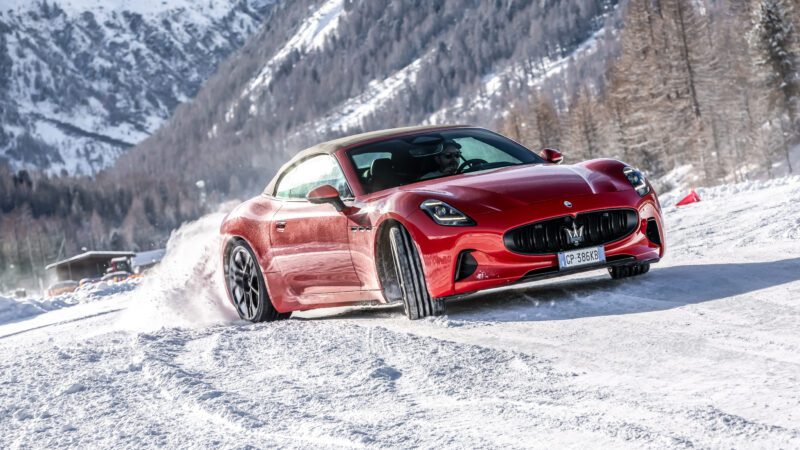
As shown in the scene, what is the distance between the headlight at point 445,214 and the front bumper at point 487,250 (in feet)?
0.12

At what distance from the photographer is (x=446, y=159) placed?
7258 millimetres

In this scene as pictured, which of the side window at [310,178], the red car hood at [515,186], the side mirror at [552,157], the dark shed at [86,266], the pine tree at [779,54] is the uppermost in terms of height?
the pine tree at [779,54]

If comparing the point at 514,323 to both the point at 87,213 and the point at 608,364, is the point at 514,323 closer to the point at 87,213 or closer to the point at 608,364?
the point at 608,364

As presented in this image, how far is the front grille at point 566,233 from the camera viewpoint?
6145 mm

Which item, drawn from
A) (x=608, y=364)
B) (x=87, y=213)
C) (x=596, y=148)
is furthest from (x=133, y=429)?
(x=87, y=213)

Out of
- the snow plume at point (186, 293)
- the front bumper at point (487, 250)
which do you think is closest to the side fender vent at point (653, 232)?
the front bumper at point (487, 250)

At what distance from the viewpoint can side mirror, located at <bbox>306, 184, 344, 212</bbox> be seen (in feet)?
22.6

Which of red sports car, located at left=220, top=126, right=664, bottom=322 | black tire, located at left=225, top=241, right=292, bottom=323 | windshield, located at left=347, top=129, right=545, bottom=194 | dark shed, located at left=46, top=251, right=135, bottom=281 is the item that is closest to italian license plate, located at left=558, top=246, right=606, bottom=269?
red sports car, located at left=220, top=126, right=664, bottom=322

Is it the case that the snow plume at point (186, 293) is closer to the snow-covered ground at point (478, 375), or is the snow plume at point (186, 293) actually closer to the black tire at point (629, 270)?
the snow-covered ground at point (478, 375)

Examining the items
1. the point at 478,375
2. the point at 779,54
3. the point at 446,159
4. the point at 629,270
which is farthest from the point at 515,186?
the point at 779,54

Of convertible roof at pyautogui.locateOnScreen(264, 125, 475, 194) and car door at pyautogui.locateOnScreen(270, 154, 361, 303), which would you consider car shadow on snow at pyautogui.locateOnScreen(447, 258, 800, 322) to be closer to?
car door at pyautogui.locateOnScreen(270, 154, 361, 303)

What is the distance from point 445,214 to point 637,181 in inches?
56.8

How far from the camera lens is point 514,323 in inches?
228

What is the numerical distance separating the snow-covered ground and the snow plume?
1.36 metres
